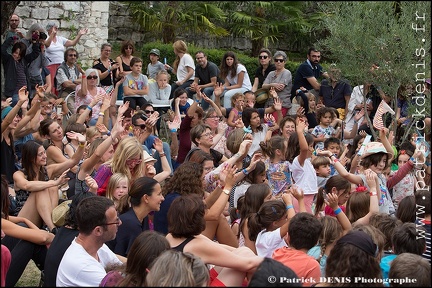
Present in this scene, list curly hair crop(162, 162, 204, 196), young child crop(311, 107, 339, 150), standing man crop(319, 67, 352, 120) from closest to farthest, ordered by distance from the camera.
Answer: curly hair crop(162, 162, 204, 196), young child crop(311, 107, 339, 150), standing man crop(319, 67, 352, 120)

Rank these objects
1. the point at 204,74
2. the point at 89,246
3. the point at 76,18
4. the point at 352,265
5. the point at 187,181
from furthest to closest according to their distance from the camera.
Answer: the point at 76,18, the point at 204,74, the point at 187,181, the point at 89,246, the point at 352,265

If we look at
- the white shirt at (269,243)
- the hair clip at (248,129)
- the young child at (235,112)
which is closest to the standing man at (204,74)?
the young child at (235,112)

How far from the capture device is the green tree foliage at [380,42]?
1100 cm

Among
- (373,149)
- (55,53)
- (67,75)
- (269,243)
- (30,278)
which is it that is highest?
(373,149)

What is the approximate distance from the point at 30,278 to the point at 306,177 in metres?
3.20

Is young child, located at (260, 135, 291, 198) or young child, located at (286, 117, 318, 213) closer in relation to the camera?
young child, located at (286, 117, 318, 213)

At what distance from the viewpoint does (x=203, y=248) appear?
5.61 meters

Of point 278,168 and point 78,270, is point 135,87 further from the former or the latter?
point 78,270

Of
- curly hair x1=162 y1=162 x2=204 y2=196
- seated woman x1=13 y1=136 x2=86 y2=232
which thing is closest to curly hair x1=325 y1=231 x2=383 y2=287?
curly hair x1=162 y1=162 x2=204 y2=196

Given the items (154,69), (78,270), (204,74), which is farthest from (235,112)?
(78,270)

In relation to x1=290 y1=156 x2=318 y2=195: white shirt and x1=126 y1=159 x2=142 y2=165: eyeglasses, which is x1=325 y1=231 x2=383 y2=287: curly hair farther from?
x1=290 y1=156 x2=318 y2=195: white shirt

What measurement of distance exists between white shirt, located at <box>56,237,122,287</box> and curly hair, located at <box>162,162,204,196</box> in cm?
160

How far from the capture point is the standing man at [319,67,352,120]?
552 inches

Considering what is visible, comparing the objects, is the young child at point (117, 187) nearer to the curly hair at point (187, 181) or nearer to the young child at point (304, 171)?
the curly hair at point (187, 181)
